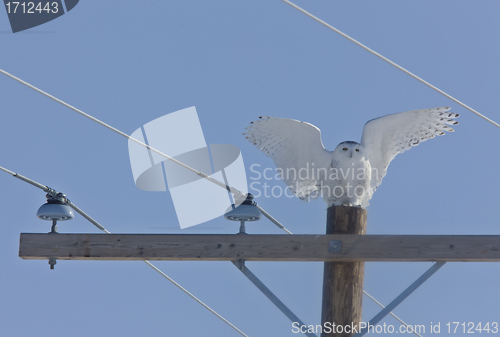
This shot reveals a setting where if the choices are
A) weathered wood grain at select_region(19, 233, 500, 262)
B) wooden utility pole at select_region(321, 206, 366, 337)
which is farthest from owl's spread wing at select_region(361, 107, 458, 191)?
weathered wood grain at select_region(19, 233, 500, 262)

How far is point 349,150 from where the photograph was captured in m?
5.18

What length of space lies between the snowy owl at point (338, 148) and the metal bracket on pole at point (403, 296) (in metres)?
1.07

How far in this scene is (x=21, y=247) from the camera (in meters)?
4.37

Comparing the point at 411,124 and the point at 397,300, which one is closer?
the point at 397,300

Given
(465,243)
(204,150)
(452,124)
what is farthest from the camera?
(204,150)

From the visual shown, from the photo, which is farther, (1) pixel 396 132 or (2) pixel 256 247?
(1) pixel 396 132

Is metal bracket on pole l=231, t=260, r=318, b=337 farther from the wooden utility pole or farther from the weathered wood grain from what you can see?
the wooden utility pole

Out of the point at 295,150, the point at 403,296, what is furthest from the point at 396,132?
the point at 403,296

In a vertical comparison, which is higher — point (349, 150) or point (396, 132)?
point (396, 132)

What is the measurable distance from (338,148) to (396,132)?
59 centimetres

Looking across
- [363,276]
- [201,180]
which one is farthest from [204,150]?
[363,276]

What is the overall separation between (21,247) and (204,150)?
1937 millimetres

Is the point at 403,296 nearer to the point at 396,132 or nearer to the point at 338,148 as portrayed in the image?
the point at 338,148

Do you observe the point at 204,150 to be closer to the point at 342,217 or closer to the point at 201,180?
the point at 201,180
